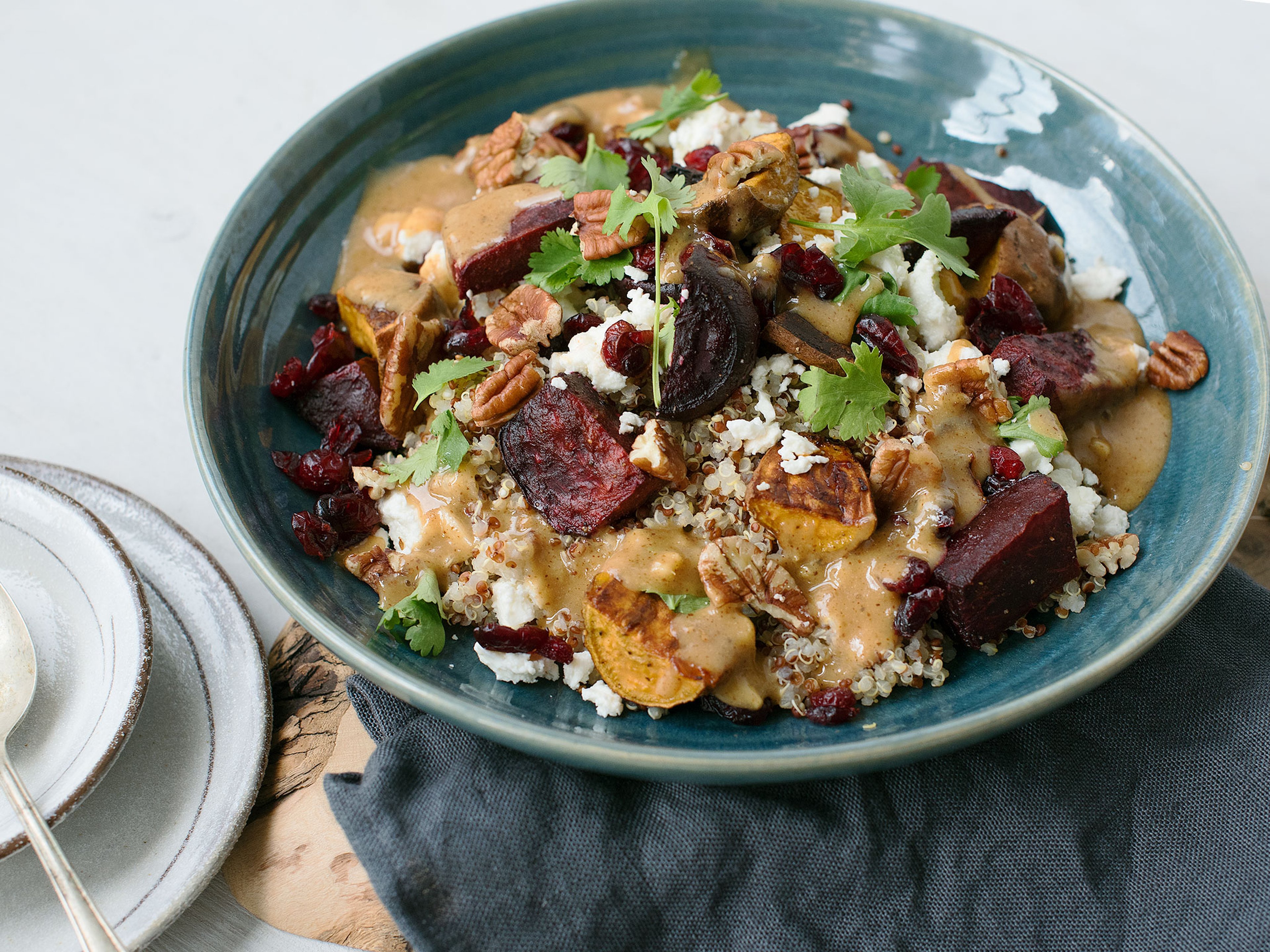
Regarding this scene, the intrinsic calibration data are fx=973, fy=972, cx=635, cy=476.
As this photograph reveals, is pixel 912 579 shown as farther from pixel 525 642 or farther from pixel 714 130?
pixel 714 130

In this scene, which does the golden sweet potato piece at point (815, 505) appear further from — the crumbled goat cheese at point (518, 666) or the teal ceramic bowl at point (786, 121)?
the crumbled goat cheese at point (518, 666)

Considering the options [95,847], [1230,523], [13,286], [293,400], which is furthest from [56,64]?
[1230,523]

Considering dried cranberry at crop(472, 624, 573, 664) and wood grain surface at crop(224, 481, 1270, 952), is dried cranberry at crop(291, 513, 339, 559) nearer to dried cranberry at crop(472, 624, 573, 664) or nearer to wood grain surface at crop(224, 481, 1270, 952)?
wood grain surface at crop(224, 481, 1270, 952)

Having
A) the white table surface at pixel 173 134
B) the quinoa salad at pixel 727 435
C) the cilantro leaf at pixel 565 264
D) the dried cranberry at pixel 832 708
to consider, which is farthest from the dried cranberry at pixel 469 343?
the dried cranberry at pixel 832 708

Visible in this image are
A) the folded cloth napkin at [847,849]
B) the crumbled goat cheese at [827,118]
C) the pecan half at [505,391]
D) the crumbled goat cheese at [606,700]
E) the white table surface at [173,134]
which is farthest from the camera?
the white table surface at [173,134]

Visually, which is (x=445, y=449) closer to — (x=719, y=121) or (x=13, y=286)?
(x=719, y=121)

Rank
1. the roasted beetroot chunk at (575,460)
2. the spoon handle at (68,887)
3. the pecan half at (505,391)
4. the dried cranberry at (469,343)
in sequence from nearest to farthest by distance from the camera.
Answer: the spoon handle at (68,887)
the roasted beetroot chunk at (575,460)
the pecan half at (505,391)
the dried cranberry at (469,343)

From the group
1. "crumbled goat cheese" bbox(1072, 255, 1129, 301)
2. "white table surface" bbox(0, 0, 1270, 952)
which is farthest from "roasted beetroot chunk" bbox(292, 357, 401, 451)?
"crumbled goat cheese" bbox(1072, 255, 1129, 301)
